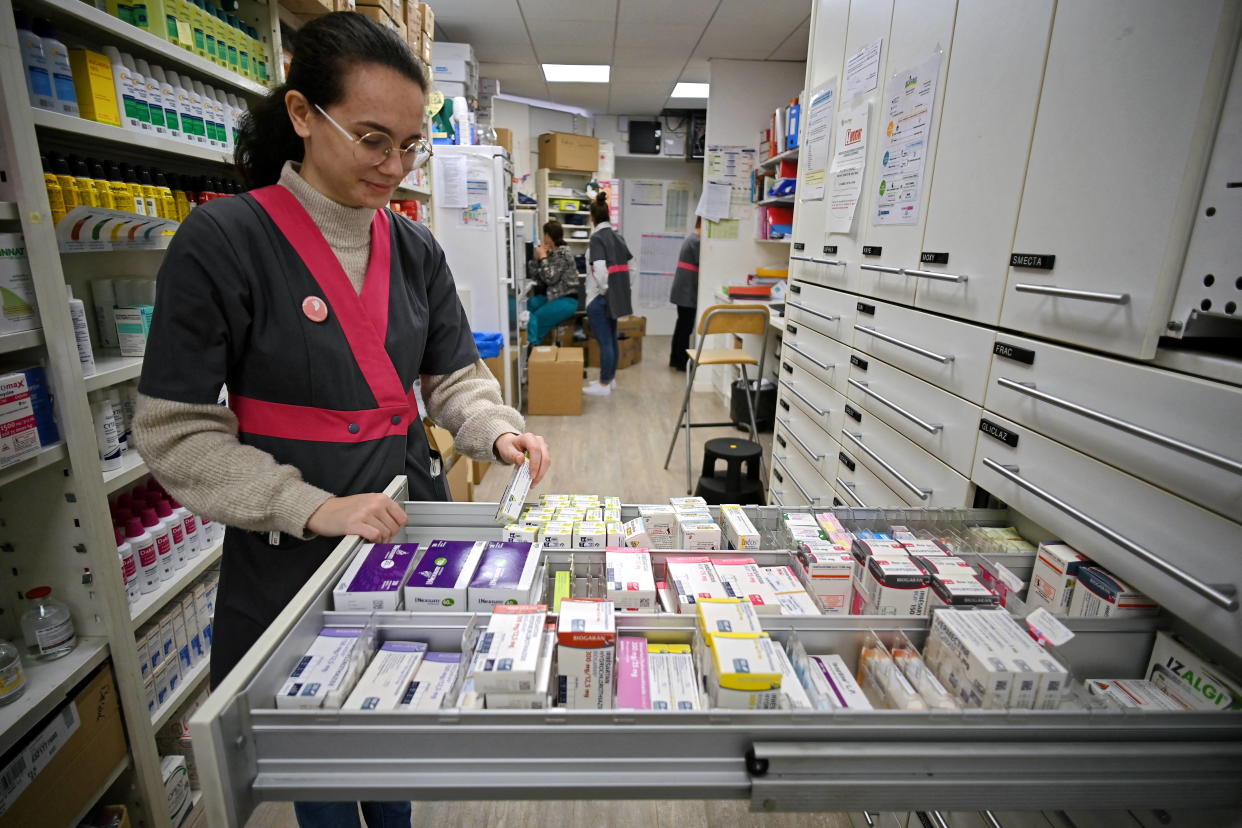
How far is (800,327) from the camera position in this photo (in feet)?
8.91

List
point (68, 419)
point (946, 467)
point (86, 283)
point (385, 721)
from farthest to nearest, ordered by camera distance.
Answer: point (86, 283) → point (946, 467) → point (68, 419) → point (385, 721)

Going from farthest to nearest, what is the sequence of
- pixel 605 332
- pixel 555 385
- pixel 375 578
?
1. pixel 605 332
2. pixel 555 385
3. pixel 375 578

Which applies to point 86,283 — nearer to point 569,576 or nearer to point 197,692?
point 197,692

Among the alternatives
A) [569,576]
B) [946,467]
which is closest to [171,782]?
[569,576]

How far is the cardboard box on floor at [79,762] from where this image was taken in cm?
124

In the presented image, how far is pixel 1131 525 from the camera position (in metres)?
0.96

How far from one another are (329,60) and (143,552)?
1308 mm

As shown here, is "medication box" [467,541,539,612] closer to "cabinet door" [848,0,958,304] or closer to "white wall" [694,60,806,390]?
"cabinet door" [848,0,958,304]

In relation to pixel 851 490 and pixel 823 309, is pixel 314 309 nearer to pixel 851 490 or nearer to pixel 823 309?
pixel 851 490

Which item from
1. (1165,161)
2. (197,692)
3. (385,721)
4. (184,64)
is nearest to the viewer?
(385,721)

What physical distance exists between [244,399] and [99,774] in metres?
1.05

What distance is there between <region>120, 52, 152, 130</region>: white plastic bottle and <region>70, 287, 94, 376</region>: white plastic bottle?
1.67ft

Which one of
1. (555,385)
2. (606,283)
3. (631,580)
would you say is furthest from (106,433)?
(606,283)

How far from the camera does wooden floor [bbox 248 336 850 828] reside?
69.5 inches
